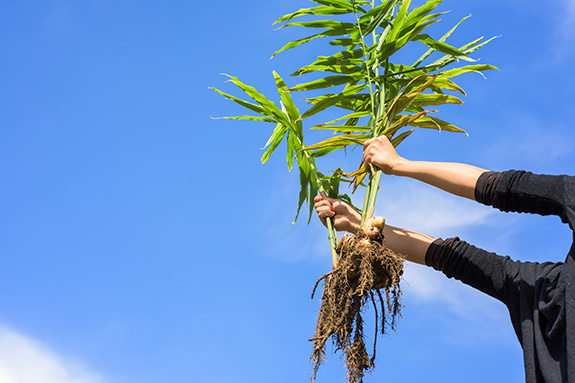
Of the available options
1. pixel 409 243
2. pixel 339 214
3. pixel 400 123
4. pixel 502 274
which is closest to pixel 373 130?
pixel 400 123

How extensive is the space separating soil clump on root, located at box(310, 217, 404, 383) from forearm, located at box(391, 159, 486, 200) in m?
0.25

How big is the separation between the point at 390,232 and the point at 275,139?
74 cm

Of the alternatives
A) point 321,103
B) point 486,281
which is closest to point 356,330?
point 486,281

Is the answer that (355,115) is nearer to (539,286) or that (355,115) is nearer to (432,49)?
(432,49)

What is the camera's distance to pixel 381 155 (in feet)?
6.75

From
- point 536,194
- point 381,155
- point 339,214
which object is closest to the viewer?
point 536,194

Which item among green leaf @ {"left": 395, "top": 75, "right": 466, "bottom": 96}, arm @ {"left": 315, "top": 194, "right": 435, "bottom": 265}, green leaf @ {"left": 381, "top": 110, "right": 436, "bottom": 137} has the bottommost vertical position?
arm @ {"left": 315, "top": 194, "right": 435, "bottom": 265}

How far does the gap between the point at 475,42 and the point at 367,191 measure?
0.81m

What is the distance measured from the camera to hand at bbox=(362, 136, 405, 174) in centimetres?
202

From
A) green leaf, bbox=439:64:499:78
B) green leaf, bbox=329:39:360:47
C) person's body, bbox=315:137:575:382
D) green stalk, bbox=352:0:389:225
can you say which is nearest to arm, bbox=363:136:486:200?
person's body, bbox=315:137:575:382

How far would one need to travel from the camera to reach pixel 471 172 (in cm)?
180

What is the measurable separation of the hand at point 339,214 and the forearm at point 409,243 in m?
0.13

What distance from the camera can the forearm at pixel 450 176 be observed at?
1792 mm

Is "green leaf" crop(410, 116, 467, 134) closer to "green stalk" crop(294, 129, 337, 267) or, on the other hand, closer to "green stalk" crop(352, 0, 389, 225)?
"green stalk" crop(352, 0, 389, 225)
